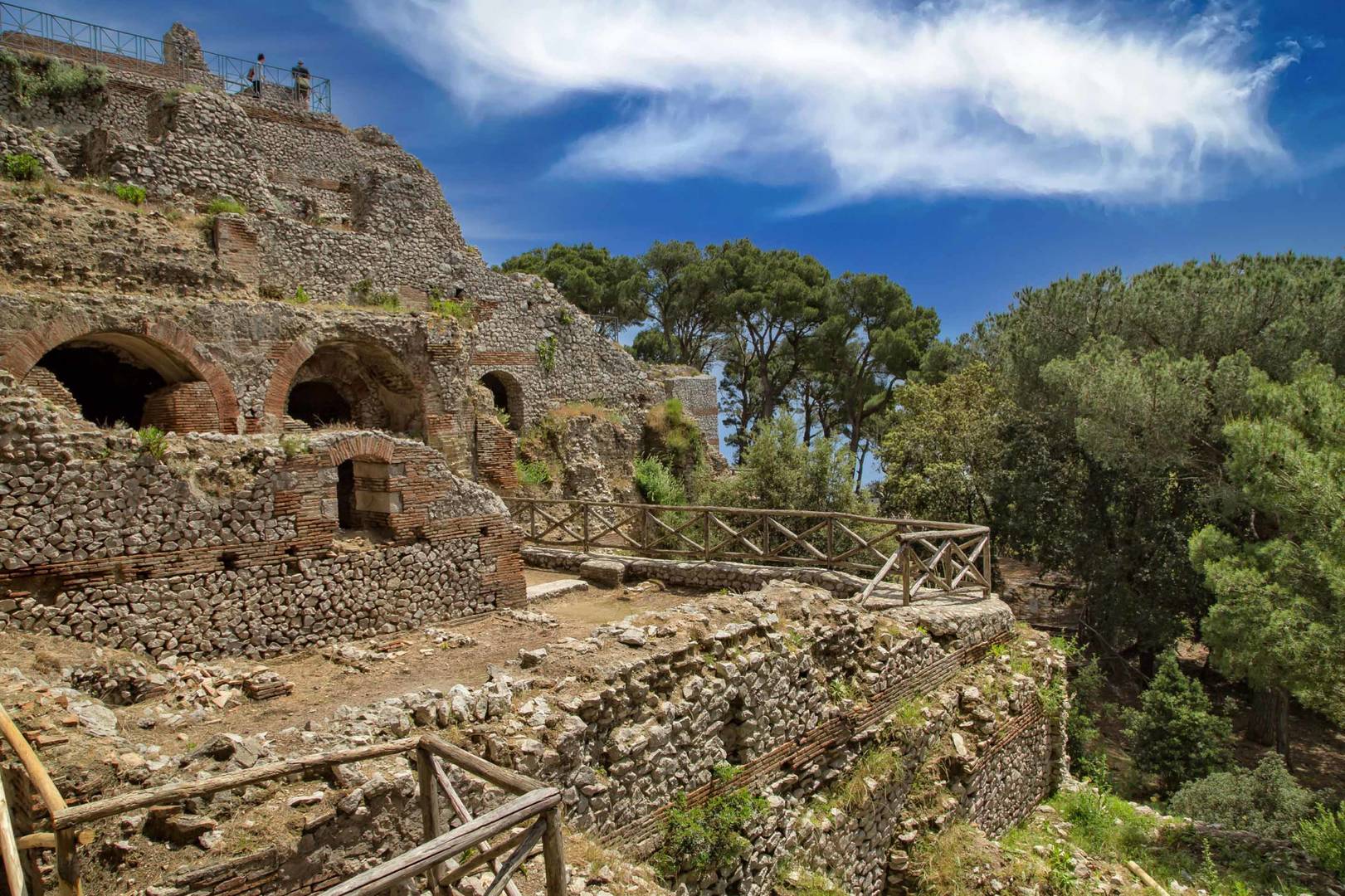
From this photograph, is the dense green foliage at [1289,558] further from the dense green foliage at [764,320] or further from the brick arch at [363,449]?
the dense green foliage at [764,320]

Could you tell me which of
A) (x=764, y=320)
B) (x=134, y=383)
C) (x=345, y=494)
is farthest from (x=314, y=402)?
(x=764, y=320)

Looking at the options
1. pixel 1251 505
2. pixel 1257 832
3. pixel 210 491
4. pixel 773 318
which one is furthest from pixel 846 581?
pixel 773 318

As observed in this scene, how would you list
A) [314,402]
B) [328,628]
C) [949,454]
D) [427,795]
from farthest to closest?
[949,454]
[314,402]
[328,628]
[427,795]

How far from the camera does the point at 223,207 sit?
44.2ft

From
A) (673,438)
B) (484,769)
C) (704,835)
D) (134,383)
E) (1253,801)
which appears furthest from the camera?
(673,438)

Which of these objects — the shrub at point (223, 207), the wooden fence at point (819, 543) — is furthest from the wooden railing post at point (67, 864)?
the shrub at point (223, 207)

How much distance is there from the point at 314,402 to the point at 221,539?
23.4ft

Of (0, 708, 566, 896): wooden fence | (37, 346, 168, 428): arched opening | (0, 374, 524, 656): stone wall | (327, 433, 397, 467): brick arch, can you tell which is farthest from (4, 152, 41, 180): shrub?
(0, 708, 566, 896): wooden fence

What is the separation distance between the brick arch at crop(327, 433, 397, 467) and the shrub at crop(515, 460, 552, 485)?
900 centimetres

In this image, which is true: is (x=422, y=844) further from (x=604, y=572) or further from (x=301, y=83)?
(x=301, y=83)

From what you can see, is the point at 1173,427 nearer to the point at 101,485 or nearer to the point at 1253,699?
the point at 1253,699

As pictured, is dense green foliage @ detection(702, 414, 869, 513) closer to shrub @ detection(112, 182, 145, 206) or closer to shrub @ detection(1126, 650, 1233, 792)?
shrub @ detection(1126, 650, 1233, 792)

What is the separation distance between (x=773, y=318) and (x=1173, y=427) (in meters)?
18.9

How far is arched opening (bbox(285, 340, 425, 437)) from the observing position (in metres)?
13.0
